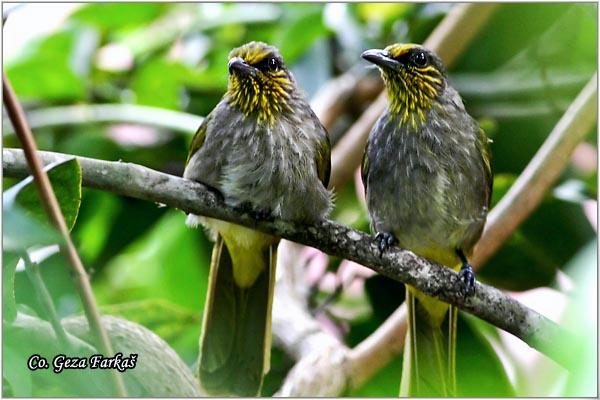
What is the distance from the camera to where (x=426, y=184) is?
220cm

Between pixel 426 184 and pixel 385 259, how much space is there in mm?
408

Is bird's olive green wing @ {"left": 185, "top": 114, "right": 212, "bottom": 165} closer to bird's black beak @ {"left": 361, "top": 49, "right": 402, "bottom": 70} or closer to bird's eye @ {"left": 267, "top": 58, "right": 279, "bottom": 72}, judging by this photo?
bird's eye @ {"left": 267, "top": 58, "right": 279, "bottom": 72}

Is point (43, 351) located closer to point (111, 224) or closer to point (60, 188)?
point (60, 188)

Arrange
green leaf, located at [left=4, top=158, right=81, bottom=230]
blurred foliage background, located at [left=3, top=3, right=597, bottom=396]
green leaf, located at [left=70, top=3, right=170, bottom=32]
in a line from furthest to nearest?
green leaf, located at [left=70, top=3, right=170, bottom=32] < blurred foliage background, located at [left=3, top=3, right=597, bottom=396] < green leaf, located at [left=4, top=158, right=81, bottom=230]

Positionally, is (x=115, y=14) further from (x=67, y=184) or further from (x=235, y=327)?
(x=67, y=184)

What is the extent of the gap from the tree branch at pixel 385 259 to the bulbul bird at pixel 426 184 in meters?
0.28

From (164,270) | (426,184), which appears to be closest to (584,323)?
(426,184)

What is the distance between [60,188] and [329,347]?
3.85 feet

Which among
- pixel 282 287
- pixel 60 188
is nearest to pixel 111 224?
pixel 282 287

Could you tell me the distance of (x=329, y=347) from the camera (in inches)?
91.7

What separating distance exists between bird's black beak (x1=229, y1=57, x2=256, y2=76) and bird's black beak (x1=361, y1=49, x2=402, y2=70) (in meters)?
0.29

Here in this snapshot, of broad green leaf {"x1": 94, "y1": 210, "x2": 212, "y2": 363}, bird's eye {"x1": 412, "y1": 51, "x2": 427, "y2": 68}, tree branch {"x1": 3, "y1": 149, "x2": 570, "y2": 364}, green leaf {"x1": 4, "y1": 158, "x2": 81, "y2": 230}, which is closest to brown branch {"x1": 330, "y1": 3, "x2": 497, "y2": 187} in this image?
broad green leaf {"x1": 94, "y1": 210, "x2": 212, "y2": 363}

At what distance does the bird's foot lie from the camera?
190 centimetres

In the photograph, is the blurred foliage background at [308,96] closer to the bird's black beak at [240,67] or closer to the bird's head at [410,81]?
the bird's head at [410,81]
